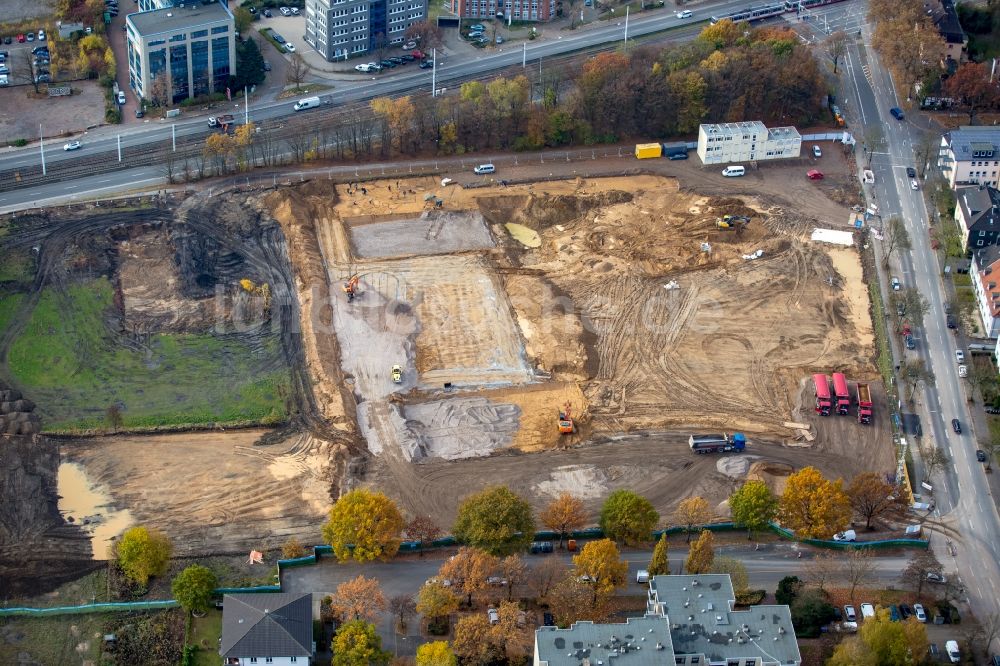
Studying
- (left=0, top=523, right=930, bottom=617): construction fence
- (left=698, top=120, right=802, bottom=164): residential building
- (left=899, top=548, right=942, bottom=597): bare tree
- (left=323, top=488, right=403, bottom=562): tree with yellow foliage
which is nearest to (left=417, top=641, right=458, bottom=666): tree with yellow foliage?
(left=323, top=488, right=403, bottom=562): tree with yellow foliage

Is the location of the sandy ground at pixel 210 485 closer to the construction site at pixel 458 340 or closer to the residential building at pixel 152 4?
the construction site at pixel 458 340

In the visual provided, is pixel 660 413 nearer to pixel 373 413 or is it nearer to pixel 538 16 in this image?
pixel 373 413

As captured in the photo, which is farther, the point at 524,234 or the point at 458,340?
the point at 524,234

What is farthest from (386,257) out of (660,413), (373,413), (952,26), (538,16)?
(952,26)

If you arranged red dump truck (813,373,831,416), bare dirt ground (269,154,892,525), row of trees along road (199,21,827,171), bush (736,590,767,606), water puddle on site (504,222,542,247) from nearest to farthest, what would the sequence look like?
1. bush (736,590,767,606)
2. bare dirt ground (269,154,892,525)
3. red dump truck (813,373,831,416)
4. water puddle on site (504,222,542,247)
5. row of trees along road (199,21,827,171)

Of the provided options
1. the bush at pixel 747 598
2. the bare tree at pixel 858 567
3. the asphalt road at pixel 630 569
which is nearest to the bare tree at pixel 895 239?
the bare tree at pixel 858 567

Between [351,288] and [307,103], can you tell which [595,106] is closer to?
A: [307,103]

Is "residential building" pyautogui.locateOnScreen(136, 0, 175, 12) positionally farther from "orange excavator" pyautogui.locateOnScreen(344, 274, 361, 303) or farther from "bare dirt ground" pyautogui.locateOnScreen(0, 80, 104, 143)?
"orange excavator" pyautogui.locateOnScreen(344, 274, 361, 303)

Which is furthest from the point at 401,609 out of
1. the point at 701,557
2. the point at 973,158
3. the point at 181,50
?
the point at 181,50
